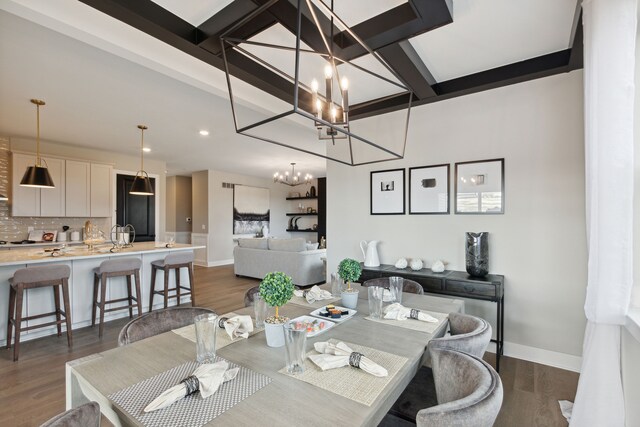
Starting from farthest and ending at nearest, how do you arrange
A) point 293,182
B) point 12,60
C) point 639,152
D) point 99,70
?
point 293,182, point 99,70, point 12,60, point 639,152

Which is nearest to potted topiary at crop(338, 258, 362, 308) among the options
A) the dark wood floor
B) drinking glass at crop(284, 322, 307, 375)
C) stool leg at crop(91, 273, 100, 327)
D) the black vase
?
drinking glass at crop(284, 322, 307, 375)

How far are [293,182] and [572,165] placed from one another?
17.5ft

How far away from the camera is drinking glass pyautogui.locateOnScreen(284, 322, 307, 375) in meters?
1.14

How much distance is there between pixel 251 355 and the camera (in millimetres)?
1308

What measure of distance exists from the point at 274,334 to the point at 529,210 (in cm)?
266

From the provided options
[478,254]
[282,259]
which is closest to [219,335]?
[478,254]

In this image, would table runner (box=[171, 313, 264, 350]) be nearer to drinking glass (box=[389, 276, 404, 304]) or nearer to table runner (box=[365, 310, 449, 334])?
table runner (box=[365, 310, 449, 334])

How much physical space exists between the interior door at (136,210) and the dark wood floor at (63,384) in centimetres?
330

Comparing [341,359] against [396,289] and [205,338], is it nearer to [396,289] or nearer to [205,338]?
[205,338]

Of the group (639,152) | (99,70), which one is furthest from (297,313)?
(99,70)

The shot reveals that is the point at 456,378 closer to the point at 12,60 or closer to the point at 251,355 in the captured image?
the point at 251,355

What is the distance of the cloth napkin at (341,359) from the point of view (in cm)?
114

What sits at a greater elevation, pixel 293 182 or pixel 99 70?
pixel 99 70

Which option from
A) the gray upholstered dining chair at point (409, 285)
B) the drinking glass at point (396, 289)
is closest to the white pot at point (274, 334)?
the drinking glass at point (396, 289)
